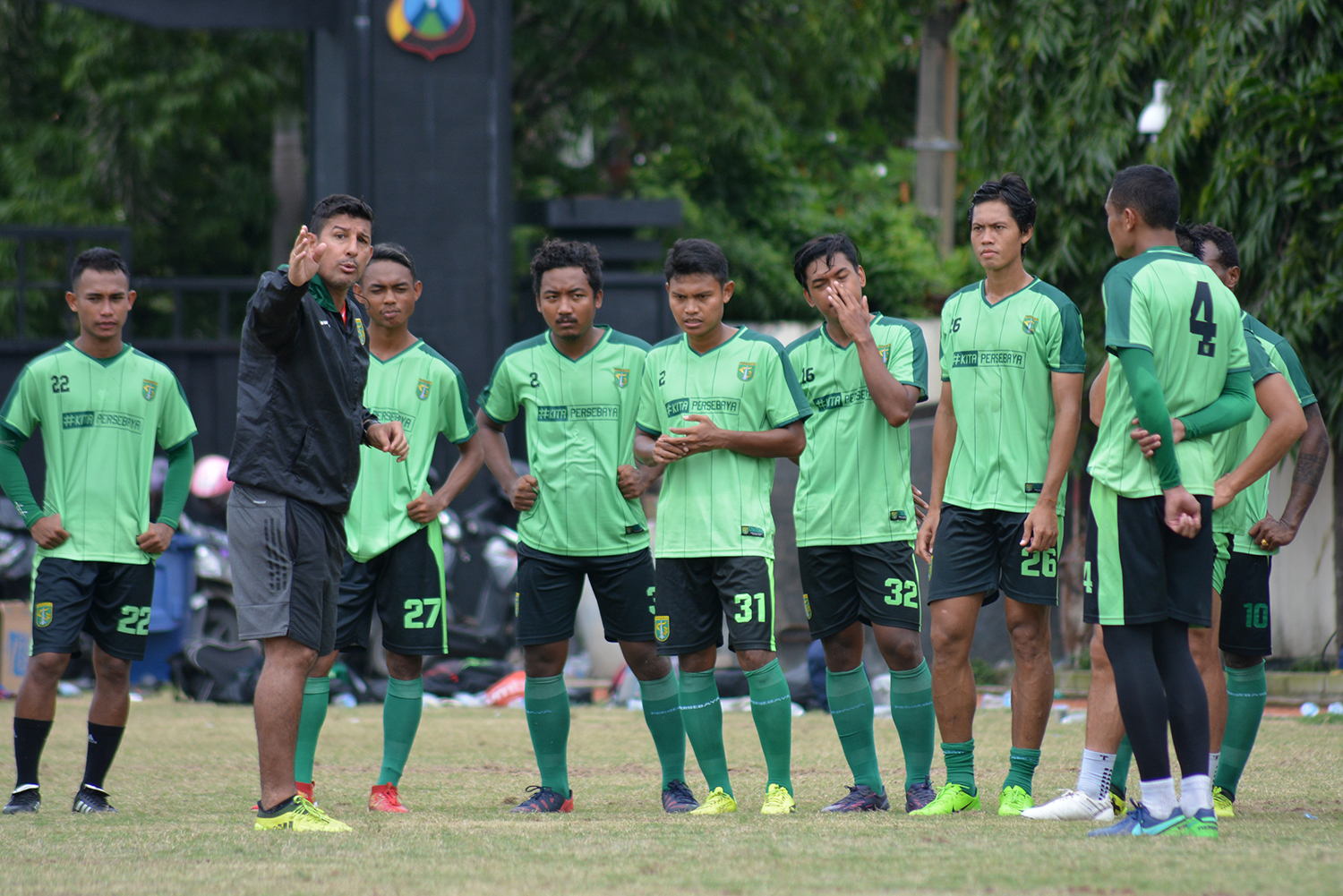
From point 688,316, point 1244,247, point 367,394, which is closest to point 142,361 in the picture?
point 367,394

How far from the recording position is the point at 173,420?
683 centimetres

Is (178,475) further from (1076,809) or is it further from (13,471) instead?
(1076,809)

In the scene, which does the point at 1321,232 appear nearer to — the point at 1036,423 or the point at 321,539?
the point at 1036,423

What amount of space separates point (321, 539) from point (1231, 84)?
8290mm

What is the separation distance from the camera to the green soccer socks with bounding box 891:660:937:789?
19.3 feet

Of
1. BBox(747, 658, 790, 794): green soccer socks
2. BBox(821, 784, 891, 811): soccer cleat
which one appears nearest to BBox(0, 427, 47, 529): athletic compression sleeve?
BBox(747, 658, 790, 794): green soccer socks

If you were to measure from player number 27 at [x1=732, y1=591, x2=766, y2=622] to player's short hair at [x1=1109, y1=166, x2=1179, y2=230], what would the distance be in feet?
6.56

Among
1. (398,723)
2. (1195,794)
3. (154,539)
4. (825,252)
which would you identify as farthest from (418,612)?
(1195,794)

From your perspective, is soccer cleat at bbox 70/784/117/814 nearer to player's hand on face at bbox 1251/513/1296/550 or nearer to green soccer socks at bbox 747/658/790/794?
green soccer socks at bbox 747/658/790/794

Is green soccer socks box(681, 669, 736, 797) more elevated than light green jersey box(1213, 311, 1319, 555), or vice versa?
light green jersey box(1213, 311, 1319, 555)

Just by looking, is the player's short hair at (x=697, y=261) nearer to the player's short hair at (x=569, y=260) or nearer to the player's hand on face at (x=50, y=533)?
the player's short hair at (x=569, y=260)

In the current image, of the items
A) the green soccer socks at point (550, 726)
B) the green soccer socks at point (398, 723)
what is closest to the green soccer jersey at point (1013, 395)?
the green soccer socks at point (550, 726)

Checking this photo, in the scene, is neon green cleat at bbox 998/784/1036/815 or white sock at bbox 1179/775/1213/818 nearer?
white sock at bbox 1179/775/1213/818

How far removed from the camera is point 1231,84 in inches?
434
